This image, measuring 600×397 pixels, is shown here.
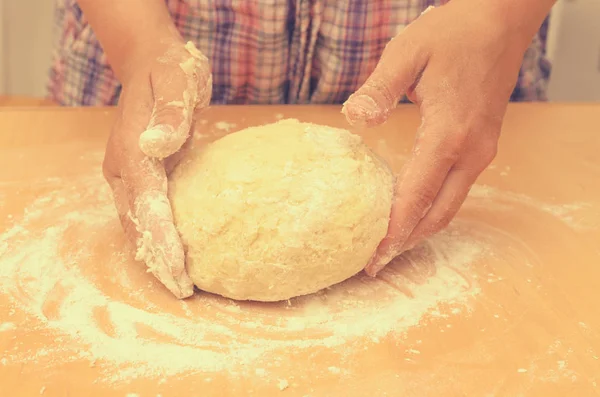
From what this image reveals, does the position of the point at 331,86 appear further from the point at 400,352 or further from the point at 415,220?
the point at 400,352

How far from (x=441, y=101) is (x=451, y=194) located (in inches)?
7.2

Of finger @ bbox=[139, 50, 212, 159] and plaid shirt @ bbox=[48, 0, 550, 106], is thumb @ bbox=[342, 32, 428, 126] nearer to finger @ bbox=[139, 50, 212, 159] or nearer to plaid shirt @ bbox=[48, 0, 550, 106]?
finger @ bbox=[139, 50, 212, 159]

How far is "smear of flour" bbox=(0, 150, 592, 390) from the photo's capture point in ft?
3.42

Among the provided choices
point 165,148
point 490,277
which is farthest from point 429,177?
point 165,148


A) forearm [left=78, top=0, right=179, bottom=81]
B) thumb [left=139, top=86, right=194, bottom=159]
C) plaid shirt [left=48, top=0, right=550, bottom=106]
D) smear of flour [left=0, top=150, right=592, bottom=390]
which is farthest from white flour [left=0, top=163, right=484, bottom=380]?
plaid shirt [left=48, top=0, right=550, bottom=106]

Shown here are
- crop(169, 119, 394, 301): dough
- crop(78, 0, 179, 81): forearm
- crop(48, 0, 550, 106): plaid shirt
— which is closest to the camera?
crop(169, 119, 394, 301): dough

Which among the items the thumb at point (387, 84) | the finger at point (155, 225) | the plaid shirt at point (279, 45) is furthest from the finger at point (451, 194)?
the plaid shirt at point (279, 45)

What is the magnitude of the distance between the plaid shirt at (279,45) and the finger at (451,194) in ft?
1.92

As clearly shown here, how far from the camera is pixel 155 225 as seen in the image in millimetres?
1153

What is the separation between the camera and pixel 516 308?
1177mm

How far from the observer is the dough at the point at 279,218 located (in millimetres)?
1136

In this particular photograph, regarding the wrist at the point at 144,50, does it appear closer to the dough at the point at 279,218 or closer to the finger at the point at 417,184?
the dough at the point at 279,218

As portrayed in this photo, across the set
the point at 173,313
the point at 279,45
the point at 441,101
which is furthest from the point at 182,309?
the point at 279,45

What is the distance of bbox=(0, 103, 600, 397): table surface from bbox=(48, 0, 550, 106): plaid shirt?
0.43 metres
